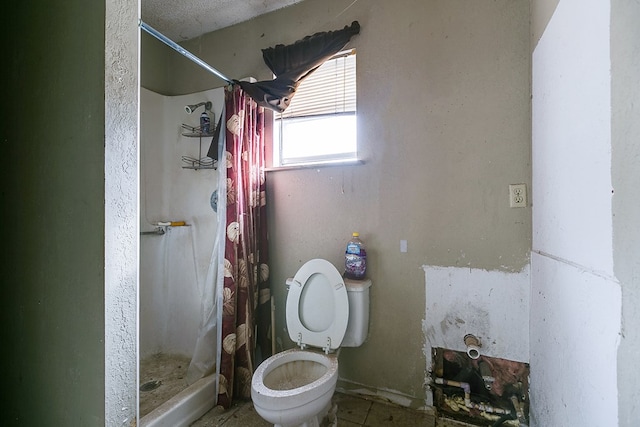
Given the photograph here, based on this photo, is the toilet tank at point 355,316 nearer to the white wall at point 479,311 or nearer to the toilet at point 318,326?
the toilet at point 318,326

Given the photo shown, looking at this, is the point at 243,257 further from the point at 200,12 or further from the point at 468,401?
the point at 200,12

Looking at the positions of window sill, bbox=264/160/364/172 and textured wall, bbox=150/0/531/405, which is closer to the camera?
textured wall, bbox=150/0/531/405

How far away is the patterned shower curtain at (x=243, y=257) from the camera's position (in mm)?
1581

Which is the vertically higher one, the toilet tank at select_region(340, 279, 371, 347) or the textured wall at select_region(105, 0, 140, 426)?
the textured wall at select_region(105, 0, 140, 426)

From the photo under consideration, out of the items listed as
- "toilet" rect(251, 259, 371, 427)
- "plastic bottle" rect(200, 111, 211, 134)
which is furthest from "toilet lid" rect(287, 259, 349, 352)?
"plastic bottle" rect(200, 111, 211, 134)

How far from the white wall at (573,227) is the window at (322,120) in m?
0.93

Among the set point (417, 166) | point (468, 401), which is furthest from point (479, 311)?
point (417, 166)

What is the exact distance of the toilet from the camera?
1.33 m

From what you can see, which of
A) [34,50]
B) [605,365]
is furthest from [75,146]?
[605,365]

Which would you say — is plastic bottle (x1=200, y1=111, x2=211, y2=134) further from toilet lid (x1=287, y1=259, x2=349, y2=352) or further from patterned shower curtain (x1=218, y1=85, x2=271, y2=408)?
toilet lid (x1=287, y1=259, x2=349, y2=352)

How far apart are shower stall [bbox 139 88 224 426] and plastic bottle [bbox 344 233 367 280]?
1.02 metres

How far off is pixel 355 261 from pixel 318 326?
1.35 feet

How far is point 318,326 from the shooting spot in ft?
4.84

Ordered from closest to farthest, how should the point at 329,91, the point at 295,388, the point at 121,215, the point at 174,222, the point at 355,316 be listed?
the point at 121,215
the point at 295,388
the point at 355,316
the point at 329,91
the point at 174,222
